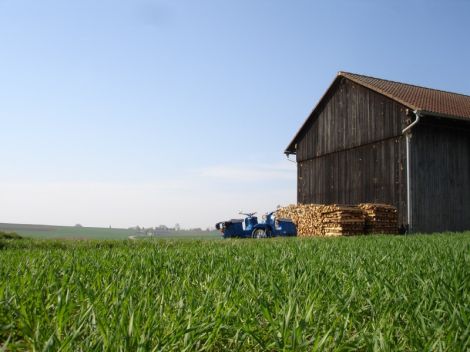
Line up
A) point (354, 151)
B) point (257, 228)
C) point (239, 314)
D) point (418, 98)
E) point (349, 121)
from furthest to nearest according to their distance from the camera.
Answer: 1. point (349, 121)
2. point (354, 151)
3. point (418, 98)
4. point (257, 228)
5. point (239, 314)

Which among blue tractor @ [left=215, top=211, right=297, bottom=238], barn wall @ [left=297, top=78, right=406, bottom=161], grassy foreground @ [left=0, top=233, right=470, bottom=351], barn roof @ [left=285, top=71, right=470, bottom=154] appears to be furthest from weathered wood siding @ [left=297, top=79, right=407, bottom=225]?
grassy foreground @ [left=0, top=233, right=470, bottom=351]

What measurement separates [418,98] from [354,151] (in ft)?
12.6

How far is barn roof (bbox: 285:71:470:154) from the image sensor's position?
17.4 metres

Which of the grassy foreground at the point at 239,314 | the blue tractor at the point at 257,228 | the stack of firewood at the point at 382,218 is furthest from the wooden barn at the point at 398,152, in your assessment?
the grassy foreground at the point at 239,314

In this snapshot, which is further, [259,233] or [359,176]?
[359,176]

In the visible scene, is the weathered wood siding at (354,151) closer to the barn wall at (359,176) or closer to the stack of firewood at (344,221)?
the barn wall at (359,176)

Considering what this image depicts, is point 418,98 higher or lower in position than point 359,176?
higher

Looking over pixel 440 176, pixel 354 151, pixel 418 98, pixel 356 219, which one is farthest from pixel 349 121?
pixel 356 219

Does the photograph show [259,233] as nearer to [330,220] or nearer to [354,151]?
[330,220]

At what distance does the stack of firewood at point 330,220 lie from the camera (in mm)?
16891

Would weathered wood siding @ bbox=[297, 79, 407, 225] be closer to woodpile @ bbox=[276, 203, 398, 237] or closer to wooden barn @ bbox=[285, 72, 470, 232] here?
wooden barn @ bbox=[285, 72, 470, 232]

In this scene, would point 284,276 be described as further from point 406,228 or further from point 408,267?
point 406,228

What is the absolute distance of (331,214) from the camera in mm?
17359

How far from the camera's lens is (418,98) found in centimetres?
1952
